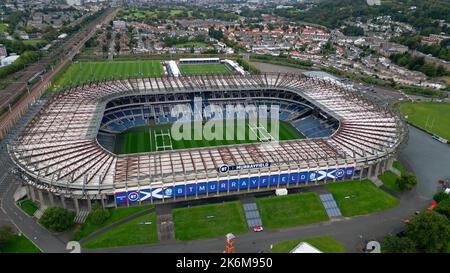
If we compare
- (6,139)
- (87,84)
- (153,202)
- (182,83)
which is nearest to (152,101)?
(182,83)

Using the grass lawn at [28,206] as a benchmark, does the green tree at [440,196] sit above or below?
below

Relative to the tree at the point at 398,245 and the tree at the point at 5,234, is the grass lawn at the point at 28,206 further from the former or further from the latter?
the tree at the point at 398,245

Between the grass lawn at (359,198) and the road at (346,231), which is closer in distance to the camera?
the road at (346,231)

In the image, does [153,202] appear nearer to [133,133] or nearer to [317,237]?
[317,237]

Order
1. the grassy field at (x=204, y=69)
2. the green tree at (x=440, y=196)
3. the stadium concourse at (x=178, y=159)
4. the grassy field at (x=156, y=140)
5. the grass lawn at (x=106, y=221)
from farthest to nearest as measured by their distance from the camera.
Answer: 1. the grassy field at (x=204, y=69)
2. the grassy field at (x=156, y=140)
3. the green tree at (x=440, y=196)
4. the stadium concourse at (x=178, y=159)
5. the grass lawn at (x=106, y=221)

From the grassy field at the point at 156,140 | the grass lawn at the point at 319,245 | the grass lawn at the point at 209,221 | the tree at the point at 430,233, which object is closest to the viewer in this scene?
the tree at the point at 430,233

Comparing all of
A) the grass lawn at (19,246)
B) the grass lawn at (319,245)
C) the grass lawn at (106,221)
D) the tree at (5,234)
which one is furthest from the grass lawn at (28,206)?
the grass lawn at (319,245)
